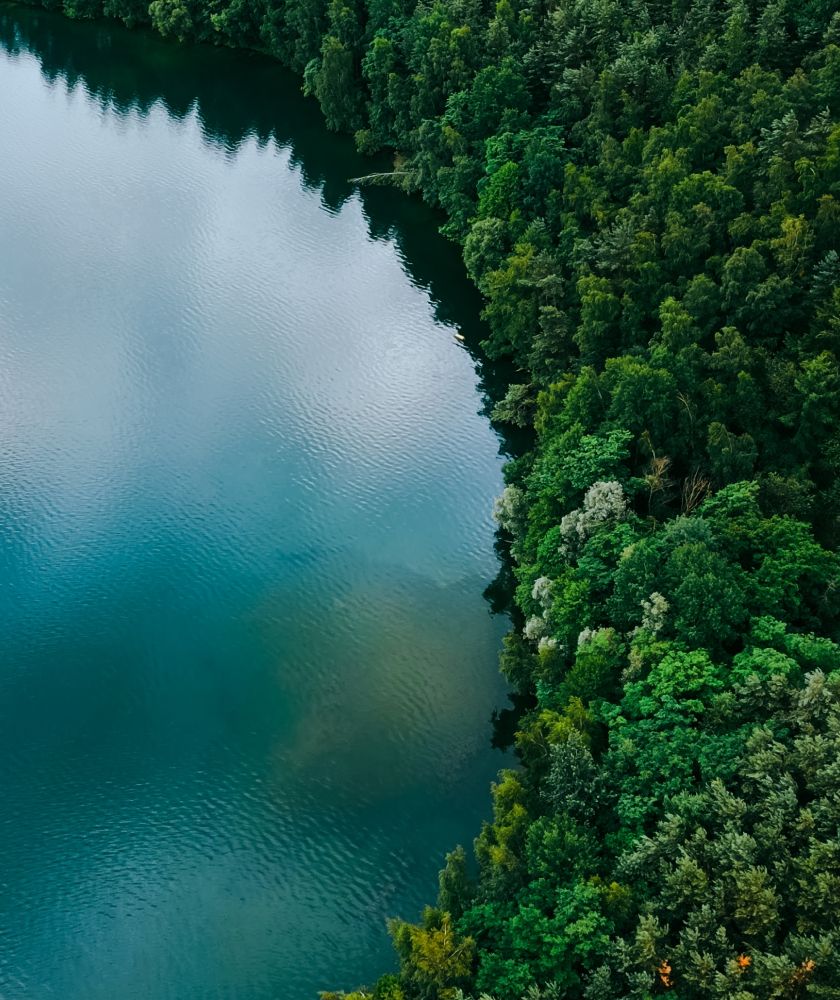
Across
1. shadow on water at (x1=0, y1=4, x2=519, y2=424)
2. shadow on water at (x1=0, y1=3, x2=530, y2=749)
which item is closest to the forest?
shadow on water at (x1=0, y1=3, x2=530, y2=749)

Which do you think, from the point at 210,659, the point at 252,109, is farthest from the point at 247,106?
the point at 210,659

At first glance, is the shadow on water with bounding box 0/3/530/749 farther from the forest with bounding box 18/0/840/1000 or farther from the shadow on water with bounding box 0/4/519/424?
the forest with bounding box 18/0/840/1000

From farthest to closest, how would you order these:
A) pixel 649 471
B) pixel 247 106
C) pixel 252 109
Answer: pixel 247 106 < pixel 252 109 < pixel 649 471

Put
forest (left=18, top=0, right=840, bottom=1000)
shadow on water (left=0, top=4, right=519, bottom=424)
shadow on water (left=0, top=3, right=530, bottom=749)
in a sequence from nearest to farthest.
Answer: forest (left=18, top=0, right=840, bottom=1000) < shadow on water (left=0, top=3, right=530, bottom=749) < shadow on water (left=0, top=4, right=519, bottom=424)

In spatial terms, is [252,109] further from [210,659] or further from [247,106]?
[210,659]

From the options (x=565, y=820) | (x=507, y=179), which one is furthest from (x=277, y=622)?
(x=507, y=179)

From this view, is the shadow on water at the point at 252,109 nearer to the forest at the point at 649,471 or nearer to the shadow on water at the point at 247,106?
the shadow on water at the point at 247,106

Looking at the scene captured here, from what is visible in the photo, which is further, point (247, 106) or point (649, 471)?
point (247, 106)
